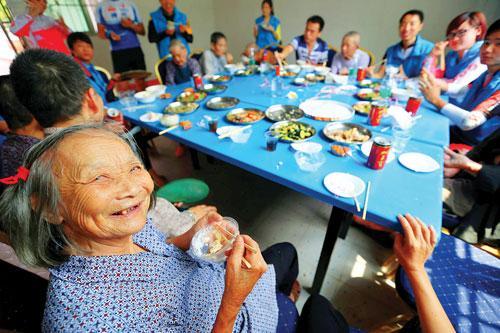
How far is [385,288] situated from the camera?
174 centimetres

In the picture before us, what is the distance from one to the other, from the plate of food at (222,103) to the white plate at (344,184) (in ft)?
4.31

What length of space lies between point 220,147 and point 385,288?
5.50 feet

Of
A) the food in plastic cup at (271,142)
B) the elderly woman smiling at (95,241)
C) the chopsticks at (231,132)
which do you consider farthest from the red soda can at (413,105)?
the elderly woman smiling at (95,241)

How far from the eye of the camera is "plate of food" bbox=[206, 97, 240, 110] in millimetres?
2203

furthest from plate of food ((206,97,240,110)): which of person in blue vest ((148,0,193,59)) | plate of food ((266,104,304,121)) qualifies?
person in blue vest ((148,0,193,59))

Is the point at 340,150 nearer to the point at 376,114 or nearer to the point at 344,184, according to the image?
the point at 344,184

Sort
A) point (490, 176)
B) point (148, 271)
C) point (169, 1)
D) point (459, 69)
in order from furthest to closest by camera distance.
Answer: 1. point (169, 1)
2. point (459, 69)
3. point (490, 176)
4. point (148, 271)

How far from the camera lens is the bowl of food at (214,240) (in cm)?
92

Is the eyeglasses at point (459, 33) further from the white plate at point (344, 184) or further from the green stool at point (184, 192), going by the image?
the green stool at point (184, 192)

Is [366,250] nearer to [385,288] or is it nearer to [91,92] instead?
[385,288]

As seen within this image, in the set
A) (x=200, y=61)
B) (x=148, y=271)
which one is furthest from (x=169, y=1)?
(x=148, y=271)

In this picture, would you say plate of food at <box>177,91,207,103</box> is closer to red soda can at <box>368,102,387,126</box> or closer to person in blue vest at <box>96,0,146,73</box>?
red soda can at <box>368,102,387,126</box>

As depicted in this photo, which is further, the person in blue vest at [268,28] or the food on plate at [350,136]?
the person in blue vest at [268,28]

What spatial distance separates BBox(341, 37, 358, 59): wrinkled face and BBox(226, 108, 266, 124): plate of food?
2.21m
